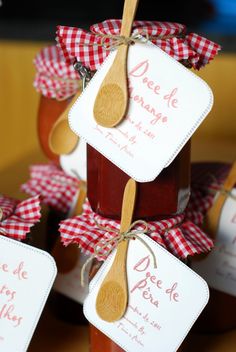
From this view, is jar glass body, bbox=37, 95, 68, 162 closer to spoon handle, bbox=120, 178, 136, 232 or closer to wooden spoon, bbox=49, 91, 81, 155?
wooden spoon, bbox=49, 91, 81, 155

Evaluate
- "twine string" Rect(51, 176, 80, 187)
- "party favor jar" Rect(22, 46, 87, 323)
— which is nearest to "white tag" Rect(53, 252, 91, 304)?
"party favor jar" Rect(22, 46, 87, 323)

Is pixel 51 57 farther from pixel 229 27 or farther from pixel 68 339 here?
pixel 229 27

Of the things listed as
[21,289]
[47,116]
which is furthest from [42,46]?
[21,289]

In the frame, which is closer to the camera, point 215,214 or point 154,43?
point 154,43

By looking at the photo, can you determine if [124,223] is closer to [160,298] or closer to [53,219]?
[160,298]

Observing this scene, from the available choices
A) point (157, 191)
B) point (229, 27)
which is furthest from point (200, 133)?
point (157, 191)

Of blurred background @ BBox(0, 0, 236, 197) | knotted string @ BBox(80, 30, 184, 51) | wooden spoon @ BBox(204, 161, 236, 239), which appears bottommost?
blurred background @ BBox(0, 0, 236, 197)

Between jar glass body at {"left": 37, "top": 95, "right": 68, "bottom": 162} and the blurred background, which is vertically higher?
jar glass body at {"left": 37, "top": 95, "right": 68, "bottom": 162}
